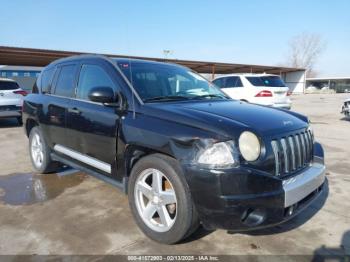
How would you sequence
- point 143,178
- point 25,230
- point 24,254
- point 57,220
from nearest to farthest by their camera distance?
point 24,254
point 143,178
point 25,230
point 57,220

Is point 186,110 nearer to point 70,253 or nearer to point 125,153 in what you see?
point 125,153

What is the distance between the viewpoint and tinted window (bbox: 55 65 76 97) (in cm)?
461

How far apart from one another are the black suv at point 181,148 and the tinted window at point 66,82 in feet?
0.10

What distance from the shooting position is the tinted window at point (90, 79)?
4.00 meters

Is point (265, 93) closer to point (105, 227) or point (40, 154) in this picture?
point (40, 154)

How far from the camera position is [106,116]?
376cm

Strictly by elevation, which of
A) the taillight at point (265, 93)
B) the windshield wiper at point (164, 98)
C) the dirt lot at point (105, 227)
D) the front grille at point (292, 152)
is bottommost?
the dirt lot at point (105, 227)

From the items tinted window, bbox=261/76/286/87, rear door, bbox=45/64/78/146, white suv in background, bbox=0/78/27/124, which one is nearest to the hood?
rear door, bbox=45/64/78/146

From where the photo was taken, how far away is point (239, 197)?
8.87ft

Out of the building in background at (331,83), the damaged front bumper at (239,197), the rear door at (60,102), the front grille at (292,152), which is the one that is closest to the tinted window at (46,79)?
the rear door at (60,102)

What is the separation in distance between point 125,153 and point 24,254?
133 centimetres

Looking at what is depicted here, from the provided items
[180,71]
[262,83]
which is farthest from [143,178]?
[262,83]

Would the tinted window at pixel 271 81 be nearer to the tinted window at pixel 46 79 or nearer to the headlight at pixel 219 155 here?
the tinted window at pixel 46 79

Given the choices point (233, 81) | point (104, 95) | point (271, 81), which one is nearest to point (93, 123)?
point (104, 95)
